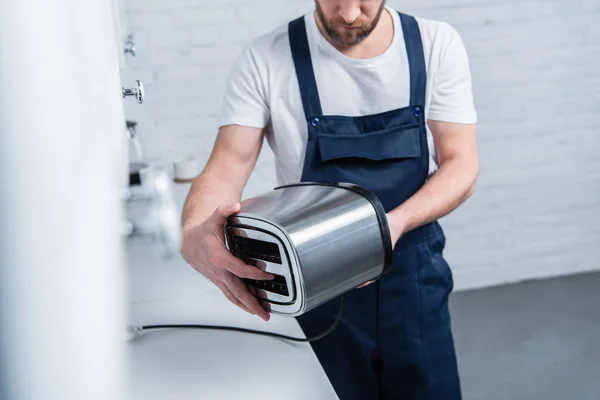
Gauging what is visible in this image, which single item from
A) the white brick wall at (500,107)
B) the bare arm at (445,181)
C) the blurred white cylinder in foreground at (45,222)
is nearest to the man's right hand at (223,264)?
the bare arm at (445,181)

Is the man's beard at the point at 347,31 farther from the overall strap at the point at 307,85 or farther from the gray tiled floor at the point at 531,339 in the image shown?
the gray tiled floor at the point at 531,339

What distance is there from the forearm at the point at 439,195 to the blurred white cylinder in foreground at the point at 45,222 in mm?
968

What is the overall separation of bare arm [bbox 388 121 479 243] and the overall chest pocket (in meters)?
0.06

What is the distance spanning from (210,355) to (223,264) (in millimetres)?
205

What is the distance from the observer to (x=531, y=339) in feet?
8.13

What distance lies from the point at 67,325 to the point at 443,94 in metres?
1.25

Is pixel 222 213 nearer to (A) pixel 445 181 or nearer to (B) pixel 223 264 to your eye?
(B) pixel 223 264

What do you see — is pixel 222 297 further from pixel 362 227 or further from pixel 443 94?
pixel 443 94

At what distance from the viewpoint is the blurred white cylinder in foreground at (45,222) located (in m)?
0.22

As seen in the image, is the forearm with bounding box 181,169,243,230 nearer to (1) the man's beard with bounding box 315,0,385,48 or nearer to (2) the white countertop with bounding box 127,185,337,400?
(2) the white countertop with bounding box 127,185,337,400

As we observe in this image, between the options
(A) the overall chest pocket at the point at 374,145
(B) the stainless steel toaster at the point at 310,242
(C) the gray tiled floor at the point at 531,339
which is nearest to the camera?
(B) the stainless steel toaster at the point at 310,242

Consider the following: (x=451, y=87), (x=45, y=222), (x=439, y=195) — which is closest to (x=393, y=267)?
(x=439, y=195)

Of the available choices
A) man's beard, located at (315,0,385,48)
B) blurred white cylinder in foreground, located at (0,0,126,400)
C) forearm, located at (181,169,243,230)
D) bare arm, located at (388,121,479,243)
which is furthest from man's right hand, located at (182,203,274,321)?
blurred white cylinder in foreground, located at (0,0,126,400)

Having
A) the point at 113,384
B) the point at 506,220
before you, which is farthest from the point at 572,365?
the point at 113,384
